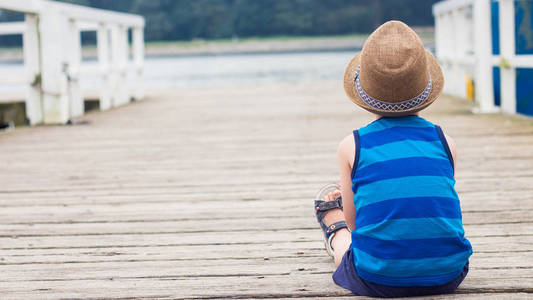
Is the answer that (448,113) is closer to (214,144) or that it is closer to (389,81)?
(214,144)

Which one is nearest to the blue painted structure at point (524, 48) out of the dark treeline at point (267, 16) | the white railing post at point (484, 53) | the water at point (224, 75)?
the white railing post at point (484, 53)

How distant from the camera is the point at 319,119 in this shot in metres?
6.95

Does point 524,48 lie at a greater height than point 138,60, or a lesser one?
greater

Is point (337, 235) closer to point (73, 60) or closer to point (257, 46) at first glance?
point (73, 60)

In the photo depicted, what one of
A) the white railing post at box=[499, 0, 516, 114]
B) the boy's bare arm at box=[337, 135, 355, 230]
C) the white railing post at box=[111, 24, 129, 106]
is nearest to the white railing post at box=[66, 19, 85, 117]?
the white railing post at box=[111, 24, 129, 106]

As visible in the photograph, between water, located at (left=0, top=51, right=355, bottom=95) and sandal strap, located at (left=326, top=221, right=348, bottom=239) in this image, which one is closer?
sandal strap, located at (left=326, top=221, right=348, bottom=239)

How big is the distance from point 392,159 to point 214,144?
367cm

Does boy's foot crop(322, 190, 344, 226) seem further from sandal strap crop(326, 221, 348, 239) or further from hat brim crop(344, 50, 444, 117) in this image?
hat brim crop(344, 50, 444, 117)

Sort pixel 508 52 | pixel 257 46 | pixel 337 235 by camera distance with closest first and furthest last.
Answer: pixel 337 235 → pixel 508 52 → pixel 257 46

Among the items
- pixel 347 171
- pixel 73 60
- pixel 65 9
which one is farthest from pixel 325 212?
pixel 73 60

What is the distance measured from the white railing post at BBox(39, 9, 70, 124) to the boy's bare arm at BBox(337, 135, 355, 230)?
217 inches

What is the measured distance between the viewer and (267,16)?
237 ft

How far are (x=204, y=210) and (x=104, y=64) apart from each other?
5.94 metres

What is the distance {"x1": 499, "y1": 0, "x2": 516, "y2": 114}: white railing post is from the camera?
20.3 feet
